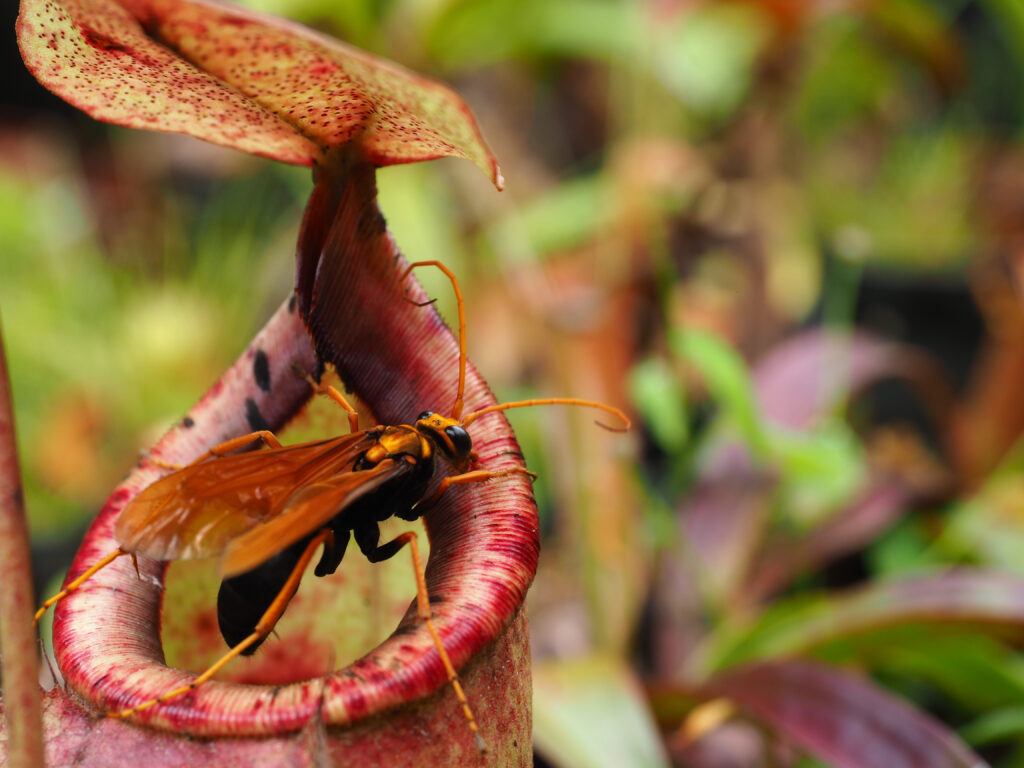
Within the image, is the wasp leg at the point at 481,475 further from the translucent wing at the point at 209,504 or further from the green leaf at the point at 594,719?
the green leaf at the point at 594,719

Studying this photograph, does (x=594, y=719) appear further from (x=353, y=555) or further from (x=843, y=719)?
(x=353, y=555)

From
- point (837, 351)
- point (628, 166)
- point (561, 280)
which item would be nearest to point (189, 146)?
point (561, 280)

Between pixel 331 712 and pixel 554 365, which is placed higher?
pixel 331 712

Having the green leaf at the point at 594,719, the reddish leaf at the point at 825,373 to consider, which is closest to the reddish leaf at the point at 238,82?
the green leaf at the point at 594,719

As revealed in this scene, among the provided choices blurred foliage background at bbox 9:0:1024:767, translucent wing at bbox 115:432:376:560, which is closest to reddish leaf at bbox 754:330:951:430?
blurred foliage background at bbox 9:0:1024:767

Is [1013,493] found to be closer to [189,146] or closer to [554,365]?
[554,365]
